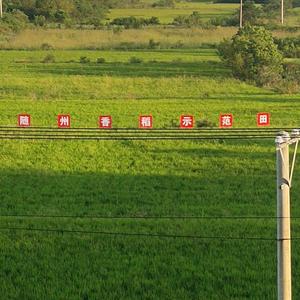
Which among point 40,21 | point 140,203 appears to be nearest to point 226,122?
point 140,203

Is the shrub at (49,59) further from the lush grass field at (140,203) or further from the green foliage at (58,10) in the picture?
the green foliage at (58,10)

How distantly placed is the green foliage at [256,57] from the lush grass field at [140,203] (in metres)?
8.38

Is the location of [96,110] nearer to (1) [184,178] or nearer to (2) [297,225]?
(1) [184,178]

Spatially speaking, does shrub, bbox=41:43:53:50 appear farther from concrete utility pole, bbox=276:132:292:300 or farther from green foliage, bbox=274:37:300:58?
concrete utility pole, bbox=276:132:292:300

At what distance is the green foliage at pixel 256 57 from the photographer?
164 ft

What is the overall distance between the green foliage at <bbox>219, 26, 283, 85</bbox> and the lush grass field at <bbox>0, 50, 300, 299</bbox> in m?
8.38

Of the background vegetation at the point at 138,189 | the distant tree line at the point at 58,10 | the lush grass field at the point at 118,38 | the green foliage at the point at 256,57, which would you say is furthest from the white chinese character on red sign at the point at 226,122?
the distant tree line at the point at 58,10

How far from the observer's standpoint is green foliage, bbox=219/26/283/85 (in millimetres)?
49969

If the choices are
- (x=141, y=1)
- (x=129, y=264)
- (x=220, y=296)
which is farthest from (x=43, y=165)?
(x=141, y=1)

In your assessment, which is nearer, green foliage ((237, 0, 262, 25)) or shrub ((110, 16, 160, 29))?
shrub ((110, 16, 160, 29))

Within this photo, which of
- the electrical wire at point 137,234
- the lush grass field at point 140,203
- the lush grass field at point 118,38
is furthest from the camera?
the lush grass field at point 118,38

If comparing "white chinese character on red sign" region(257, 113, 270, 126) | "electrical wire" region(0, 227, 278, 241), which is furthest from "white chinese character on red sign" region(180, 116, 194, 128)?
"electrical wire" region(0, 227, 278, 241)

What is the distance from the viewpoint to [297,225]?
19000 millimetres

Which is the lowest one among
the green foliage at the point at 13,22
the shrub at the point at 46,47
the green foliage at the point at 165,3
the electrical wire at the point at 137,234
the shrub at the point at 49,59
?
the electrical wire at the point at 137,234
